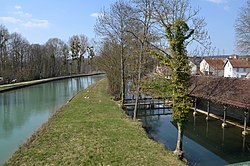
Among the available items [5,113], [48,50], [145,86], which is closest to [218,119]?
[145,86]

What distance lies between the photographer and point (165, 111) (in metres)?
22.4

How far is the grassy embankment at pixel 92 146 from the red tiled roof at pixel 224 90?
686 centimetres

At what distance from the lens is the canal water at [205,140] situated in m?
11.6

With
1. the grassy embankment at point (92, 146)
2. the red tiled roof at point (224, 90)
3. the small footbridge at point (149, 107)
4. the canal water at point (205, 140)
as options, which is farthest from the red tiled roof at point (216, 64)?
the grassy embankment at point (92, 146)

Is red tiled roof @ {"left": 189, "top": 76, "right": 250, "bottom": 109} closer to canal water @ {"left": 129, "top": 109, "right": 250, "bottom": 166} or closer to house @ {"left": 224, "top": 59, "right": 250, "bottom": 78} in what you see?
canal water @ {"left": 129, "top": 109, "right": 250, "bottom": 166}

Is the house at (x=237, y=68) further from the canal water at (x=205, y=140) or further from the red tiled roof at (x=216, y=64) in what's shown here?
the canal water at (x=205, y=140)

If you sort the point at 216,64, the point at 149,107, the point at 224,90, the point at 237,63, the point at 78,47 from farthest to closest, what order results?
the point at 78,47 < the point at 216,64 < the point at 237,63 < the point at 149,107 < the point at 224,90

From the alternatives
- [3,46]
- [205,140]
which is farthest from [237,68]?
[3,46]

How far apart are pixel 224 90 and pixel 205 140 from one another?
5203 millimetres

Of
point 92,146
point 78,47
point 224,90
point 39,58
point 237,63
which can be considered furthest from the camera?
point 78,47

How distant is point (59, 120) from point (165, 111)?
1068 centimetres

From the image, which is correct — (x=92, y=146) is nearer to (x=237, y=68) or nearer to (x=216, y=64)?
(x=237, y=68)

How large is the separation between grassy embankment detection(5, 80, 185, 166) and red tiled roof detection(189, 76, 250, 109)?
686 cm

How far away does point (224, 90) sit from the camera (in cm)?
1823
